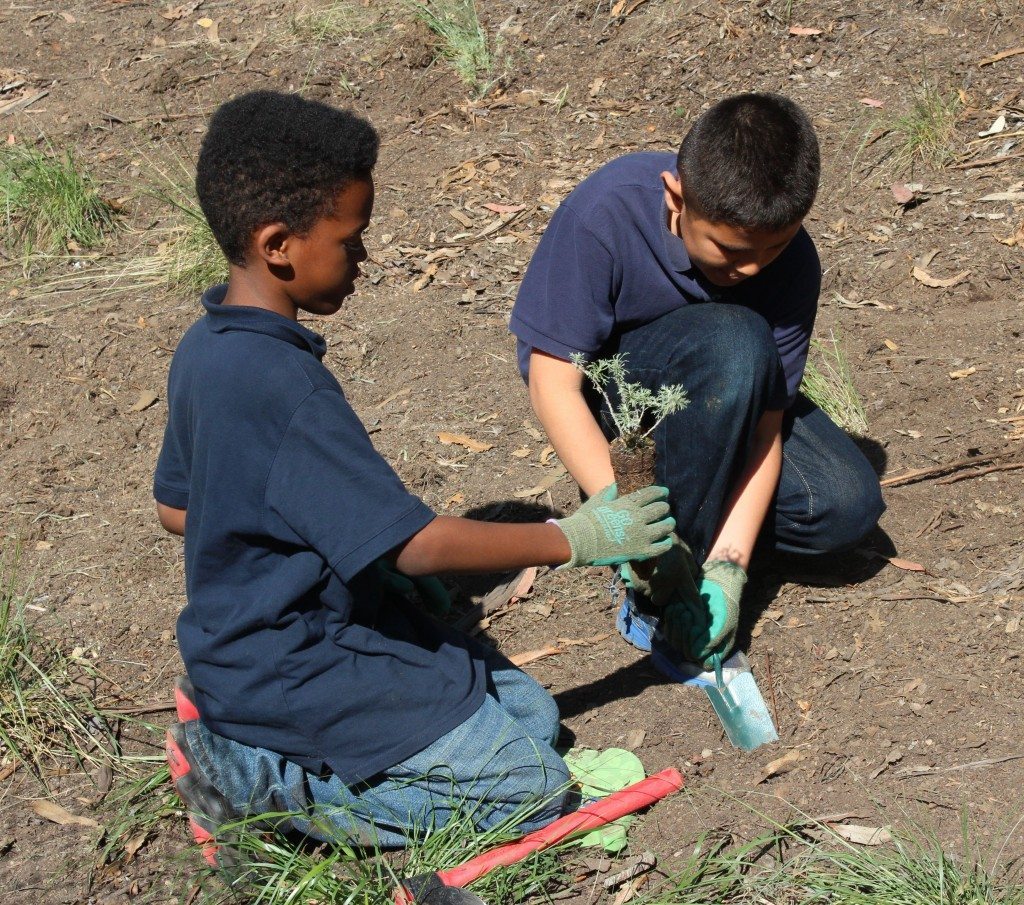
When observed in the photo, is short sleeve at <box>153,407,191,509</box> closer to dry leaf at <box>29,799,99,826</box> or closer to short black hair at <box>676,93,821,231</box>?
dry leaf at <box>29,799,99,826</box>

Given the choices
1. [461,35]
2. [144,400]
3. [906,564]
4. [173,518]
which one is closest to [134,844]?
[173,518]

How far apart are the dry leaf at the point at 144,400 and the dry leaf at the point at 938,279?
9.74 feet

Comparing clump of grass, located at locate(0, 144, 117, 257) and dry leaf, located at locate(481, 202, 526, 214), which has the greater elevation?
clump of grass, located at locate(0, 144, 117, 257)

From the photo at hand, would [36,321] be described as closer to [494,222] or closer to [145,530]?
[145,530]

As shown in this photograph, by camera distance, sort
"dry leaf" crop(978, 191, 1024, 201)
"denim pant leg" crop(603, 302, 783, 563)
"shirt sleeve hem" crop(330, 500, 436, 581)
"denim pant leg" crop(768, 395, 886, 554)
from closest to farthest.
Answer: "shirt sleeve hem" crop(330, 500, 436, 581) → "denim pant leg" crop(603, 302, 783, 563) → "denim pant leg" crop(768, 395, 886, 554) → "dry leaf" crop(978, 191, 1024, 201)

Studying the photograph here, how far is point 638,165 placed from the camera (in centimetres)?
293

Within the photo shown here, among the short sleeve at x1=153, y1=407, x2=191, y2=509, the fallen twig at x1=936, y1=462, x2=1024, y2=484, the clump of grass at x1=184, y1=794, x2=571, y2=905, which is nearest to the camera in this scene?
the clump of grass at x1=184, y1=794, x2=571, y2=905

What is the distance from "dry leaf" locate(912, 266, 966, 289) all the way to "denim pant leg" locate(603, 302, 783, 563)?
1.64m

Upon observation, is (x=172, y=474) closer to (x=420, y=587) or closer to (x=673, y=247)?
(x=420, y=587)

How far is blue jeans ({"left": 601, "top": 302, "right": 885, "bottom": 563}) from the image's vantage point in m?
2.75

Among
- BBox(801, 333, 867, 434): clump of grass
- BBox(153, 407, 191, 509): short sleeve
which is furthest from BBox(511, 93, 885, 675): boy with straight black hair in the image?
BBox(153, 407, 191, 509): short sleeve

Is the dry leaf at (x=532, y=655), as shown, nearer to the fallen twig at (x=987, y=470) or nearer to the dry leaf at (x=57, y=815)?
the dry leaf at (x=57, y=815)

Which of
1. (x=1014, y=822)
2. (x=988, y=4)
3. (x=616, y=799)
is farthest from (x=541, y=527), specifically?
(x=988, y=4)

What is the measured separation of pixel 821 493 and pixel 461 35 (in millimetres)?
3775
